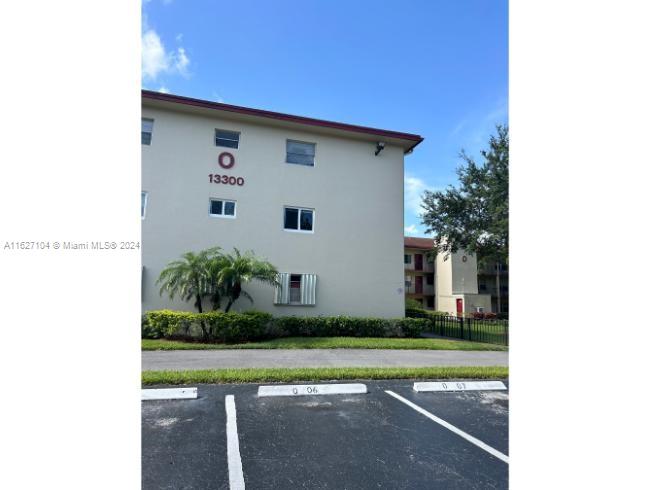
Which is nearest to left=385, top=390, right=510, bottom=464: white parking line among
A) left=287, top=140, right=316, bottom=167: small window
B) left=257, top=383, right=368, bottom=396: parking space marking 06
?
left=257, top=383, right=368, bottom=396: parking space marking 06

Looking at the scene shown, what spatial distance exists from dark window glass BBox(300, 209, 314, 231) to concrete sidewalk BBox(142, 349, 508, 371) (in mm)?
5506

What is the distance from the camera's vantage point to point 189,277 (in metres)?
10.7

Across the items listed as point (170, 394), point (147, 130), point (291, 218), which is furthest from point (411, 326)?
point (147, 130)

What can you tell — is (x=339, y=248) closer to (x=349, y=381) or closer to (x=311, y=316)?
(x=311, y=316)

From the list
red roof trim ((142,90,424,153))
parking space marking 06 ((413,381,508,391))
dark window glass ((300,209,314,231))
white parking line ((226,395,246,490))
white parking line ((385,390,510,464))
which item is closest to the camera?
white parking line ((226,395,246,490))

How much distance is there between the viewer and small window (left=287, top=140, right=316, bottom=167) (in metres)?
13.9

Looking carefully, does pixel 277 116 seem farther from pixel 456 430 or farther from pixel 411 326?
pixel 456 430

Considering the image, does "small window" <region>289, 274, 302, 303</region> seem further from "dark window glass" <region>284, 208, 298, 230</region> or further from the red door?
the red door

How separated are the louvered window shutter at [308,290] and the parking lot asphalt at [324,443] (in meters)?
7.75

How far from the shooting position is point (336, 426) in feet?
13.5

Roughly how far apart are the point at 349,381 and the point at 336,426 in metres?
2.05
